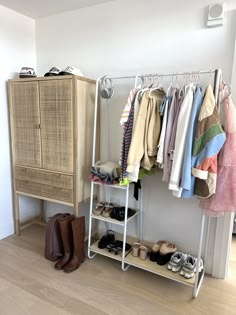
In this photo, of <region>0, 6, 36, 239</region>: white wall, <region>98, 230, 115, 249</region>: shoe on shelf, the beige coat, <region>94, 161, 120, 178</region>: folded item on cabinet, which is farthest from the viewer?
<region>0, 6, 36, 239</region>: white wall

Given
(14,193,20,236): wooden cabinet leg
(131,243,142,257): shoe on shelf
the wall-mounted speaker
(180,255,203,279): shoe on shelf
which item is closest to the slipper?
(131,243,142,257): shoe on shelf

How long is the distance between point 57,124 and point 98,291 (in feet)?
4.82

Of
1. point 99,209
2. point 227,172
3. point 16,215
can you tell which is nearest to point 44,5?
point 99,209

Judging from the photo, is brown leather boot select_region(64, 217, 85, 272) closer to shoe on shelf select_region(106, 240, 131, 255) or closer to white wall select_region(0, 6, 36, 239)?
shoe on shelf select_region(106, 240, 131, 255)

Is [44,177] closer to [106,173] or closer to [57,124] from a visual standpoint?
[57,124]

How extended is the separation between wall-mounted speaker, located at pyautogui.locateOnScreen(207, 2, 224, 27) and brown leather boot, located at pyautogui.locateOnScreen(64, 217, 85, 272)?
6.50ft

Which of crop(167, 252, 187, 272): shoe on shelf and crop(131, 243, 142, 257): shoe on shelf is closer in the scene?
crop(167, 252, 187, 272): shoe on shelf

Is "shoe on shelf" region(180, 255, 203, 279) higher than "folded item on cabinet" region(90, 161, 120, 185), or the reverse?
"folded item on cabinet" region(90, 161, 120, 185)

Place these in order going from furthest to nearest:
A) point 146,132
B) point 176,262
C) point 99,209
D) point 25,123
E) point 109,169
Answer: point 25,123
point 99,209
point 109,169
point 176,262
point 146,132

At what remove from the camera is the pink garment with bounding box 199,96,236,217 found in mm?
1672

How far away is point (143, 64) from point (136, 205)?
1362 millimetres

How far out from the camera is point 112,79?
2.41 metres

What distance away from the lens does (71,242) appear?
2.28m

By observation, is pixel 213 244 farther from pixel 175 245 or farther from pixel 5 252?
pixel 5 252
